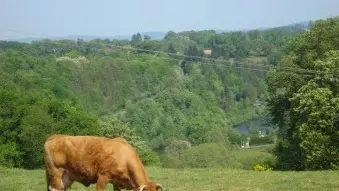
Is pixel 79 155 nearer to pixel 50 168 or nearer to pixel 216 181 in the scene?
pixel 50 168

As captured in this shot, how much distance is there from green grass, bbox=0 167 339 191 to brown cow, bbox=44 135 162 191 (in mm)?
5711

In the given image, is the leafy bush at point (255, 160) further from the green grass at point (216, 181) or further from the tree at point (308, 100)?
the green grass at point (216, 181)

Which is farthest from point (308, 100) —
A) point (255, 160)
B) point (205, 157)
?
point (205, 157)

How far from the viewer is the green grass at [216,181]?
18.7 metres

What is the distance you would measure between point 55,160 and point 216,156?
56635 millimetres

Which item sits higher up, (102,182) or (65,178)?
(102,182)

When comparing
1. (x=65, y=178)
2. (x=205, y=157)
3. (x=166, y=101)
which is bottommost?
(x=166, y=101)

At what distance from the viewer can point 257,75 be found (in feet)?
632

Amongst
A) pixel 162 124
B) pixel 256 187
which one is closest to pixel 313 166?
pixel 256 187

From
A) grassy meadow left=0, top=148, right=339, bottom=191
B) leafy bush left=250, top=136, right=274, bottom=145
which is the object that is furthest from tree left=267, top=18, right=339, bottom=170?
leafy bush left=250, top=136, right=274, bottom=145

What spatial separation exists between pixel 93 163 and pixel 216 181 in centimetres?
914

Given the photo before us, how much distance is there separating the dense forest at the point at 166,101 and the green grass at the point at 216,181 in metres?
13.7

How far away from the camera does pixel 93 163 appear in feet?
42.6

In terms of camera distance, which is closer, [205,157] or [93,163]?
[93,163]
